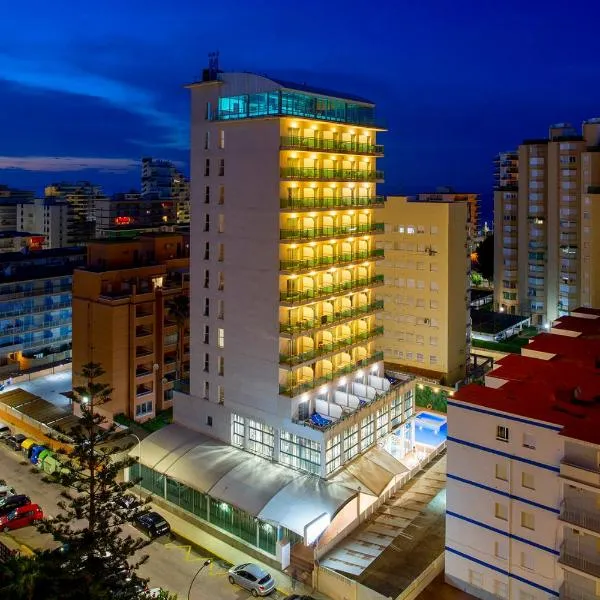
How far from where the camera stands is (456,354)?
52.8 m

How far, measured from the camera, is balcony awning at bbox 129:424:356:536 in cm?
3107

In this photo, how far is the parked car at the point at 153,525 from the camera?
32.7 meters

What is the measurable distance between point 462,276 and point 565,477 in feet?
104

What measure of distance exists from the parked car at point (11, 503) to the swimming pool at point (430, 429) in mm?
25031

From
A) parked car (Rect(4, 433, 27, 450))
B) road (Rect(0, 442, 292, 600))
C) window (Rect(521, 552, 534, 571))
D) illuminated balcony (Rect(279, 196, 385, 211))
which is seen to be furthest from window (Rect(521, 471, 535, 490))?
parked car (Rect(4, 433, 27, 450))

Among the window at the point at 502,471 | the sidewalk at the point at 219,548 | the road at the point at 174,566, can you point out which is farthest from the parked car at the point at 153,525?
the window at the point at 502,471

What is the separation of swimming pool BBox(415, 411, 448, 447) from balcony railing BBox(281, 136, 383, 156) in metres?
19.5

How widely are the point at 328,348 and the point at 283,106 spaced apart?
14.3 m

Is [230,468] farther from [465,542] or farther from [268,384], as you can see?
[465,542]

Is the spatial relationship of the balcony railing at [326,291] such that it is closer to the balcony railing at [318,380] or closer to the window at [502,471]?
the balcony railing at [318,380]

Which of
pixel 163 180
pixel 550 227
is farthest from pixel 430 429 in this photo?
pixel 163 180

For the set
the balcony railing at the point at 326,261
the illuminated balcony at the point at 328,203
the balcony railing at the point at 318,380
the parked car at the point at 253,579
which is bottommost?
the parked car at the point at 253,579

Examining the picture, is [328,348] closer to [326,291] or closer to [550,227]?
[326,291]

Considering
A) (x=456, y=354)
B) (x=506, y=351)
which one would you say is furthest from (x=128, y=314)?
(x=506, y=351)
